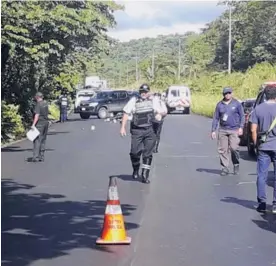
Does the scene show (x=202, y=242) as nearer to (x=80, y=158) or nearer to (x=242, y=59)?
(x=80, y=158)

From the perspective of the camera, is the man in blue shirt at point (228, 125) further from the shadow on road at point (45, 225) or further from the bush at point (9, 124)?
the bush at point (9, 124)

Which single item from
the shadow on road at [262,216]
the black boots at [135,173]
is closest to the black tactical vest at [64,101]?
the black boots at [135,173]

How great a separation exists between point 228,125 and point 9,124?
38.8 feet

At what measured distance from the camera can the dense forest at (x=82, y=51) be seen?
1007 inches

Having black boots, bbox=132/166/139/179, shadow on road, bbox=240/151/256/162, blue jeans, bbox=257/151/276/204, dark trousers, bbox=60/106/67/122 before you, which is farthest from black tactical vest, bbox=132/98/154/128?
dark trousers, bbox=60/106/67/122

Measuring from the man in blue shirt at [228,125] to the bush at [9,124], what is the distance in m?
10.6

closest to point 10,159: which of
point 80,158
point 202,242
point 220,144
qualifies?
point 80,158

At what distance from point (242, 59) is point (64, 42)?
4831 cm

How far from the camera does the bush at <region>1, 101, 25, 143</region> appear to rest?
24.5 meters

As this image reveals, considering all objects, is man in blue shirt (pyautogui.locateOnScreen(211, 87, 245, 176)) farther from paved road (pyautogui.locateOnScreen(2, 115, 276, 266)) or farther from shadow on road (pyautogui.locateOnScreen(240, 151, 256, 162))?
shadow on road (pyautogui.locateOnScreen(240, 151, 256, 162))

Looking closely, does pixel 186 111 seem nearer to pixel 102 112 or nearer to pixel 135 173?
pixel 102 112

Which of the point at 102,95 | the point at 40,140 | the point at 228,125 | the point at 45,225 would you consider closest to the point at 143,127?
the point at 228,125

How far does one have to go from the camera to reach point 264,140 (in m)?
10.4

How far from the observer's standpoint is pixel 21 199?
1202cm
